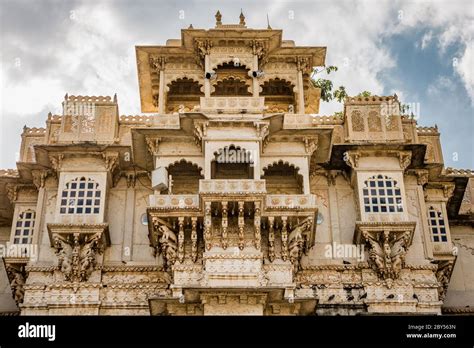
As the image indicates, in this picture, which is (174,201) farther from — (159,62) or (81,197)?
(159,62)

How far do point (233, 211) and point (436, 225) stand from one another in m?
6.23

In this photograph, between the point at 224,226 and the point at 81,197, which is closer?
the point at 224,226

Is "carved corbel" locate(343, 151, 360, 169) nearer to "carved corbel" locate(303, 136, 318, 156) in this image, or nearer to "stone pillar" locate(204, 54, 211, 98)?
"carved corbel" locate(303, 136, 318, 156)

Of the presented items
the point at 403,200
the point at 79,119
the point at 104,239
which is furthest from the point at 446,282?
the point at 79,119

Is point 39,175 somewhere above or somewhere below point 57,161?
below

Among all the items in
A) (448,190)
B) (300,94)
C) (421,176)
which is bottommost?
(448,190)

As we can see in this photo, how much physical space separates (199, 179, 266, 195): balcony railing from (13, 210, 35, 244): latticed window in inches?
213

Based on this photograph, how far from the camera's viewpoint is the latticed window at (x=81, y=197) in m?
26.0

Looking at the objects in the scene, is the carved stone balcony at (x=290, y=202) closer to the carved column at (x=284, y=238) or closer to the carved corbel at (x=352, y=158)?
the carved column at (x=284, y=238)

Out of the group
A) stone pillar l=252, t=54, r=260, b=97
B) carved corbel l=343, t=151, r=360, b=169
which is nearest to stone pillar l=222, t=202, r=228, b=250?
carved corbel l=343, t=151, r=360, b=169

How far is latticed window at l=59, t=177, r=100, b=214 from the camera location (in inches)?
1022

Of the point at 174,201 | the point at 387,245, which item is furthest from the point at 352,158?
the point at 174,201

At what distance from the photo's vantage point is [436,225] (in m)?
27.3
